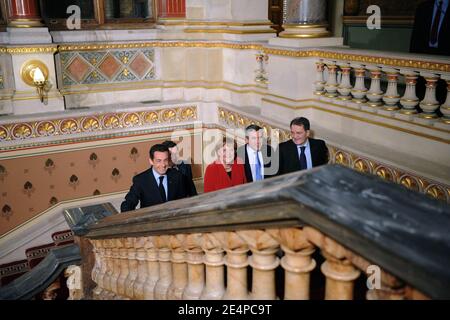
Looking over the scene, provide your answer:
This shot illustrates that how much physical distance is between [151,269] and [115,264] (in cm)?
76

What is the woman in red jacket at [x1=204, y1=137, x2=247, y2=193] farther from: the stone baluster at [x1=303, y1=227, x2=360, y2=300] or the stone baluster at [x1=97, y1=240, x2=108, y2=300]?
the stone baluster at [x1=303, y1=227, x2=360, y2=300]

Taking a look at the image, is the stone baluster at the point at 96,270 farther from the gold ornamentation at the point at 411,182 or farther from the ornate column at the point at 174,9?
the ornate column at the point at 174,9

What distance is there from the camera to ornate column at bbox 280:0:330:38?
232 inches

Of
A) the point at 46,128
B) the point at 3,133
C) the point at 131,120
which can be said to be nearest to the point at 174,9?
the point at 131,120

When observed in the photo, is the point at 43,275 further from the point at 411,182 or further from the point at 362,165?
the point at 411,182

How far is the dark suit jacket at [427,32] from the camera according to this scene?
5.25 m

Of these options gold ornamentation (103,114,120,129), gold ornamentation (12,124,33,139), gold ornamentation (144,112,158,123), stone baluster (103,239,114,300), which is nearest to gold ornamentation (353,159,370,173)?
stone baluster (103,239,114,300)

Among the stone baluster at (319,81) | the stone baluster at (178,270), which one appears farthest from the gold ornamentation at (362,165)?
the stone baluster at (178,270)

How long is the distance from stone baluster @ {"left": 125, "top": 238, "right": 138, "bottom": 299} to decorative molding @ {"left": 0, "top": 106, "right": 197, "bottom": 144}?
426 centimetres

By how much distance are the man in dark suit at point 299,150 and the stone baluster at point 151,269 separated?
7.61ft

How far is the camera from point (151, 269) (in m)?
2.67

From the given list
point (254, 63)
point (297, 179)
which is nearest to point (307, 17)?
point (254, 63)

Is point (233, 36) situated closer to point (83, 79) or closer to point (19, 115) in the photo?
point (83, 79)
